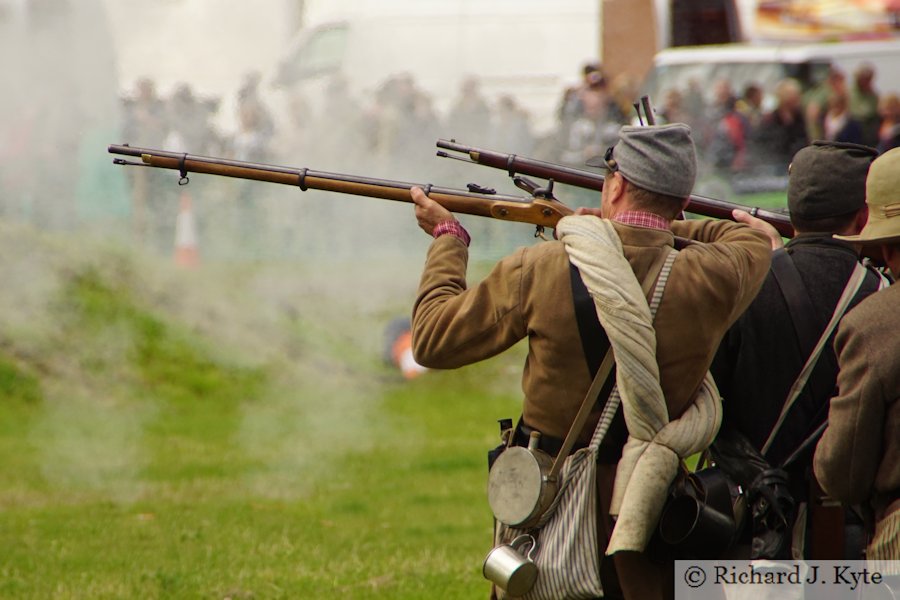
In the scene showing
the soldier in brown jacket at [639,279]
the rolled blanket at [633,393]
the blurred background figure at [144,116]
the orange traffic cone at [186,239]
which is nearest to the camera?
the rolled blanket at [633,393]

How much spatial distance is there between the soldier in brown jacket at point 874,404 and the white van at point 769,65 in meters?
→ 12.0

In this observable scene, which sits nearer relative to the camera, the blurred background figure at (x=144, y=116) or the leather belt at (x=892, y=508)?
the leather belt at (x=892, y=508)

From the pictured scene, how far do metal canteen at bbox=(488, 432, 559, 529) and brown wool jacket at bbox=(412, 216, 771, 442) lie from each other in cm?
11

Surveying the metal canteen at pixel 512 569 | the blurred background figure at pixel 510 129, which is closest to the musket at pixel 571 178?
the metal canteen at pixel 512 569

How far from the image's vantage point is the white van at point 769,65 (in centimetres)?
1577

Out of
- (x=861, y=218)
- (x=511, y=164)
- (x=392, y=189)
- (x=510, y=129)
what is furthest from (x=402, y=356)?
(x=861, y=218)

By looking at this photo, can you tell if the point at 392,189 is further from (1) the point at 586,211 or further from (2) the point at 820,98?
(2) the point at 820,98

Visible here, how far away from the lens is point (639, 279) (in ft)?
13.2

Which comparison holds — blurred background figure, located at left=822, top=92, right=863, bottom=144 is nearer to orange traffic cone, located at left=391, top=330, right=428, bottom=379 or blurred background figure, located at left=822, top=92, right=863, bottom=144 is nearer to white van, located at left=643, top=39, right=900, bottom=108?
white van, located at left=643, top=39, right=900, bottom=108

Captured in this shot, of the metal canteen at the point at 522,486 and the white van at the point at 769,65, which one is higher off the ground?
the white van at the point at 769,65

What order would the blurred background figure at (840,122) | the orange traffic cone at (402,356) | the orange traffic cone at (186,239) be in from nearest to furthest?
1. the orange traffic cone at (186,239)
2. the orange traffic cone at (402,356)
3. the blurred background figure at (840,122)

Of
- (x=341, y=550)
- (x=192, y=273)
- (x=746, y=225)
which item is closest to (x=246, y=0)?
(x=192, y=273)

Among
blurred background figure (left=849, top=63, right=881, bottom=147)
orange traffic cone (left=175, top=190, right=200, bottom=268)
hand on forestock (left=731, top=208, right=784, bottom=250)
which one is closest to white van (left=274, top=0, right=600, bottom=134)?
orange traffic cone (left=175, top=190, right=200, bottom=268)

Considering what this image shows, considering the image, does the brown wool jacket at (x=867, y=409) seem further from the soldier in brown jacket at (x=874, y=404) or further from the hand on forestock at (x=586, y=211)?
the hand on forestock at (x=586, y=211)
